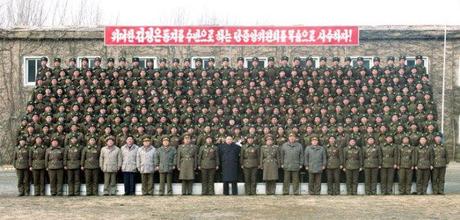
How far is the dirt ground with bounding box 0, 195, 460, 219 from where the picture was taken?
41.2 feet

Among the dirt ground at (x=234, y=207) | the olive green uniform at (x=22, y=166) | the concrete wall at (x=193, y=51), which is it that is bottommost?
the dirt ground at (x=234, y=207)

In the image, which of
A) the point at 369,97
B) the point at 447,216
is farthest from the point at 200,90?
the point at 447,216

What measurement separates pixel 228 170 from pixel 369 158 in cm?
339

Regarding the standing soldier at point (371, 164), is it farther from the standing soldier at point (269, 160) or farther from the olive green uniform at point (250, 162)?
the olive green uniform at point (250, 162)

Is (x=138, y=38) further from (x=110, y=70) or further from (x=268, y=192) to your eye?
(x=268, y=192)

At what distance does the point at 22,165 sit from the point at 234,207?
5.69 meters

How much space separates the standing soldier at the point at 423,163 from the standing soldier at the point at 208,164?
4.80 m

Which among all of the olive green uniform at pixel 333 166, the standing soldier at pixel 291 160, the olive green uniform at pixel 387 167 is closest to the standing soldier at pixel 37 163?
the standing soldier at pixel 291 160

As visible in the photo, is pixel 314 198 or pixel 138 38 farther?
pixel 138 38

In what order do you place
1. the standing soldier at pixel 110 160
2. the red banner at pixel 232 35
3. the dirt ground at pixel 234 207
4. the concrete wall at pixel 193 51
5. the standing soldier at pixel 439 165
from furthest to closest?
1. the concrete wall at pixel 193 51
2. the red banner at pixel 232 35
3. the standing soldier at pixel 439 165
4. the standing soldier at pixel 110 160
5. the dirt ground at pixel 234 207

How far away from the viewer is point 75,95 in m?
17.6

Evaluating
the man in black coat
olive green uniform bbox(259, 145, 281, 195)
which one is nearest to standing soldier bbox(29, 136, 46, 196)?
the man in black coat

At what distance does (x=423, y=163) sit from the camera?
1623 cm

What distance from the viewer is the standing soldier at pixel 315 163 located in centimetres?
1627
